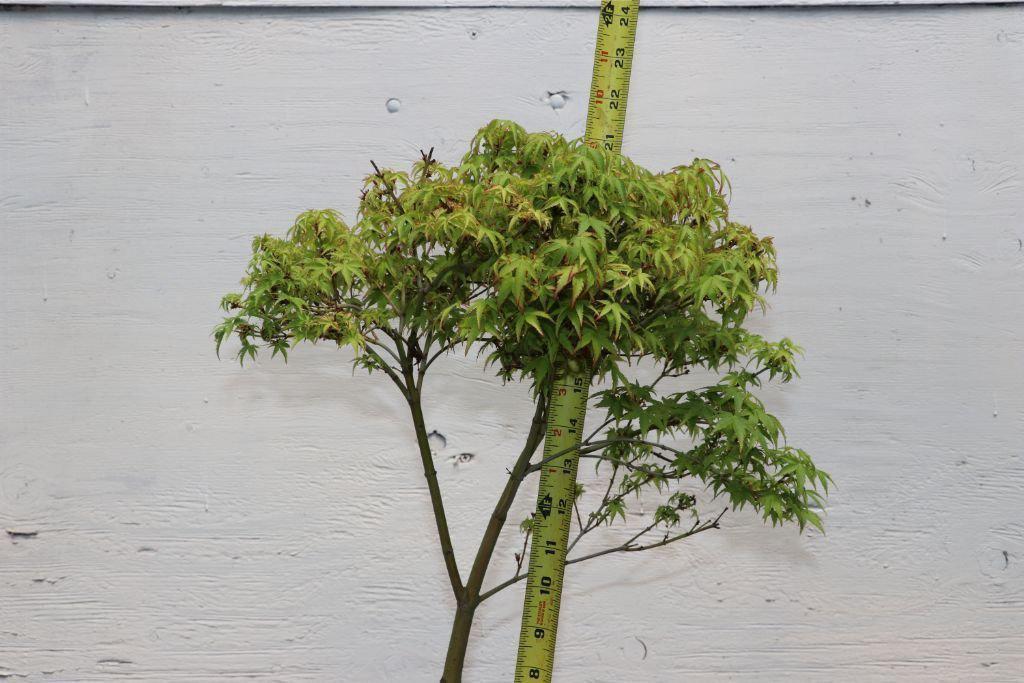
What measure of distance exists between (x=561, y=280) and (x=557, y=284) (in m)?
0.02

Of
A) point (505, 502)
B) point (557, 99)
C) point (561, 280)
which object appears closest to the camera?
point (561, 280)

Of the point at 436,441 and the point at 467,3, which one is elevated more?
the point at 467,3

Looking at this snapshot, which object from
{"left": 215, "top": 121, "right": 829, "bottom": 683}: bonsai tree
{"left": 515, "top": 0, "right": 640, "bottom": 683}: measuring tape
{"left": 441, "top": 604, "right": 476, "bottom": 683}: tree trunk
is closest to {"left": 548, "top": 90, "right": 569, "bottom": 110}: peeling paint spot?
{"left": 515, "top": 0, "right": 640, "bottom": 683}: measuring tape

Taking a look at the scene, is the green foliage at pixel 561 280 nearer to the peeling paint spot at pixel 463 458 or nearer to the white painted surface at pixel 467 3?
the peeling paint spot at pixel 463 458

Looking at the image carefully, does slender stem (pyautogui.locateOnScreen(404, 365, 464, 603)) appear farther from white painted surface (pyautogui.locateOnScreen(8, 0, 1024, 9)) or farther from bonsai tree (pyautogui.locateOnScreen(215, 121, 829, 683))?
white painted surface (pyautogui.locateOnScreen(8, 0, 1024, 9))

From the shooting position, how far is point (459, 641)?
170 cm

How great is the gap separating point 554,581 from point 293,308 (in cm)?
66

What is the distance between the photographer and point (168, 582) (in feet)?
6.94

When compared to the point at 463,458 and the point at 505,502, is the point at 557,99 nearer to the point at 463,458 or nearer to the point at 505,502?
the point at 463,458

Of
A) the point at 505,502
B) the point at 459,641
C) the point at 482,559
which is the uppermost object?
the point at 505,502

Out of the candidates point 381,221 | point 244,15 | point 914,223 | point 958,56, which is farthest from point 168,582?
point 958,56

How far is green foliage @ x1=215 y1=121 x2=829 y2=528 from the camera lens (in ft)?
4.35

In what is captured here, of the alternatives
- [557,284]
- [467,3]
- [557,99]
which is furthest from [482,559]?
[467,3]

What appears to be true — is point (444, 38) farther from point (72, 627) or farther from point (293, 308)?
point (72, 627)
